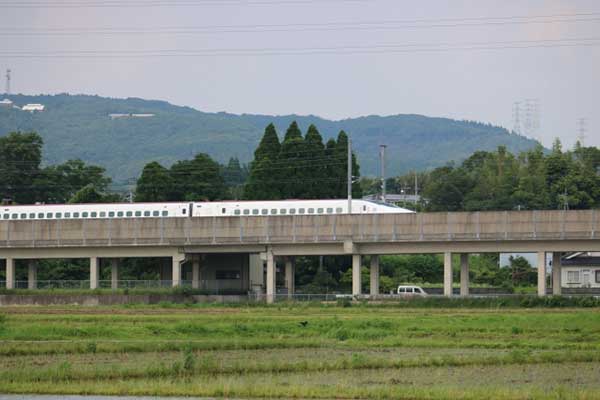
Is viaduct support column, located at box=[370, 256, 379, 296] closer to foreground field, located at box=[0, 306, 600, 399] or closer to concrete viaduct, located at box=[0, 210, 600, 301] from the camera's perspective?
concrete viaduct, located at box=[0, 210, 600, 301]

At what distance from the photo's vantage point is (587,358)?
40.7 meters

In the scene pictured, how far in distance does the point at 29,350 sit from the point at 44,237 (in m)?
43.4

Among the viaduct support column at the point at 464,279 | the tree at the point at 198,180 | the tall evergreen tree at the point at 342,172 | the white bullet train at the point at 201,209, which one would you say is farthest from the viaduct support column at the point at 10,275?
the tree at the point at 198,180

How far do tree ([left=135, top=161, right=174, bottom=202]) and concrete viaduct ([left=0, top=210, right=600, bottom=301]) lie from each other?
41.9 metres

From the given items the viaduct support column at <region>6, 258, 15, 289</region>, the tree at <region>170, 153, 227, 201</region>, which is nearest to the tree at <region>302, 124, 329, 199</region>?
the tree at <region>170, 153, 227, 201</region>

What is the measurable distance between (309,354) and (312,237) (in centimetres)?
3911

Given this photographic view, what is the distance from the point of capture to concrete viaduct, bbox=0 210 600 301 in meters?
77.6

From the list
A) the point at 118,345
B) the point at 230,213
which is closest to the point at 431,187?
the point at 230,213

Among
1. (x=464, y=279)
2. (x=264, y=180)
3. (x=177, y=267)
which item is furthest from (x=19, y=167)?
(x=464, y=279)

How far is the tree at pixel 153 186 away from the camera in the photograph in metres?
132

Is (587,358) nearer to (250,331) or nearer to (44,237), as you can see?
(250,331)

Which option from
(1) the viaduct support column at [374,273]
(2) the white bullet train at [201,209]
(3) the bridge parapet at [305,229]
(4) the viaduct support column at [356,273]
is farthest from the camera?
(2) the white bullet train at [201,209]

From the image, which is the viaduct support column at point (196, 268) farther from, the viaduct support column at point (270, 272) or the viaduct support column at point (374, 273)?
the viaduct support column at point (374, 273)

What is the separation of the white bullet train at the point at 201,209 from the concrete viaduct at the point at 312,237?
5174mm
